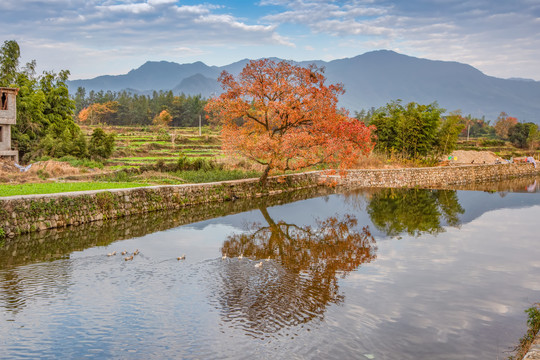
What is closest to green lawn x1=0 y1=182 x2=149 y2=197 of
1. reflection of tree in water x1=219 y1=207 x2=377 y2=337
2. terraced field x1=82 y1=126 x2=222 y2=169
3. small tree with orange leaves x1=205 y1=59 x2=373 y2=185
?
reflection of tree in water x1=219 y1=207 x2=377 y2=337

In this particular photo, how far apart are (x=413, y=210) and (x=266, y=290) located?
1212 cm

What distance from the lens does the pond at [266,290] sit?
6492 mm

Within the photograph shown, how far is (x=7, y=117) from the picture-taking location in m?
24.3

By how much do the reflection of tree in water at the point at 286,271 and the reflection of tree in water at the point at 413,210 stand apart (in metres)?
1.55

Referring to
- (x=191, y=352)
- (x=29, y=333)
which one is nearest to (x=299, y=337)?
(x=191, y=352)

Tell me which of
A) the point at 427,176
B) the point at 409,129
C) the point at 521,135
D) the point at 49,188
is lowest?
the point at 427,176

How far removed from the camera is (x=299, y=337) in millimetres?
6695

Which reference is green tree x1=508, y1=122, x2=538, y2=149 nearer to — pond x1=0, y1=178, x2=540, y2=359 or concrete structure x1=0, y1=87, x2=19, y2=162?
pond x1=0, y1=178, x2=540, y2=359

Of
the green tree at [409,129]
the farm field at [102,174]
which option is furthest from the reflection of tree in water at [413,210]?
the green tree at [409,129]

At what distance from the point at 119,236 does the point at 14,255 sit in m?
2.76

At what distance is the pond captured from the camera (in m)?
6.49

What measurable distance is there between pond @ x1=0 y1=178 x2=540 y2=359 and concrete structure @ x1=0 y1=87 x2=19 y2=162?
13.6 meters

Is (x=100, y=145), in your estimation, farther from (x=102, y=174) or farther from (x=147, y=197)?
(x=147, y=197)

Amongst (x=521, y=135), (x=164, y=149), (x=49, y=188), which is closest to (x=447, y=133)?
(x=164, y=149)
